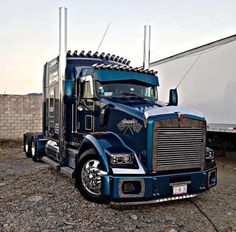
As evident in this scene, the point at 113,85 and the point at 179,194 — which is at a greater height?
the point at 113,85

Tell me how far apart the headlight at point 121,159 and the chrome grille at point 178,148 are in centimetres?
36

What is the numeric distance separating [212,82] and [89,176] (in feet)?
18.6

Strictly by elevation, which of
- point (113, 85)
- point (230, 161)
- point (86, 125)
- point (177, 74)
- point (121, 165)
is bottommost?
point (230, 161)

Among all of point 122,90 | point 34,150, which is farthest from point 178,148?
point 34,150

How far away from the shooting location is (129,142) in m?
5.20

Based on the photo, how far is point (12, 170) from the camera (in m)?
8.36

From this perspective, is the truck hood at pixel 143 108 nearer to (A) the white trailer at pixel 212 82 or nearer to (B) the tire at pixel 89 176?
(B) the tire at pixel 89 176

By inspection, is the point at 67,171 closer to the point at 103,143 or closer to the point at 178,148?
the point at 103,143

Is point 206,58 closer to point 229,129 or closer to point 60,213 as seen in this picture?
point 229,129

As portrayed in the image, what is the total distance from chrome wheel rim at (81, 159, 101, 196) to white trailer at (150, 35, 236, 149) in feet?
16.1

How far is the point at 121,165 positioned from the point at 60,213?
1126mm

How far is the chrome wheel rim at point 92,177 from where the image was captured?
16.4 feet

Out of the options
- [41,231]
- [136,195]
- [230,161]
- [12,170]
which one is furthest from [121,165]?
[230,161]

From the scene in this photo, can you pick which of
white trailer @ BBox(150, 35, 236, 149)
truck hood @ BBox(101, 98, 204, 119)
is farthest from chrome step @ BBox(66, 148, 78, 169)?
white trailer @ BBox(150, 35, 236, 149)
